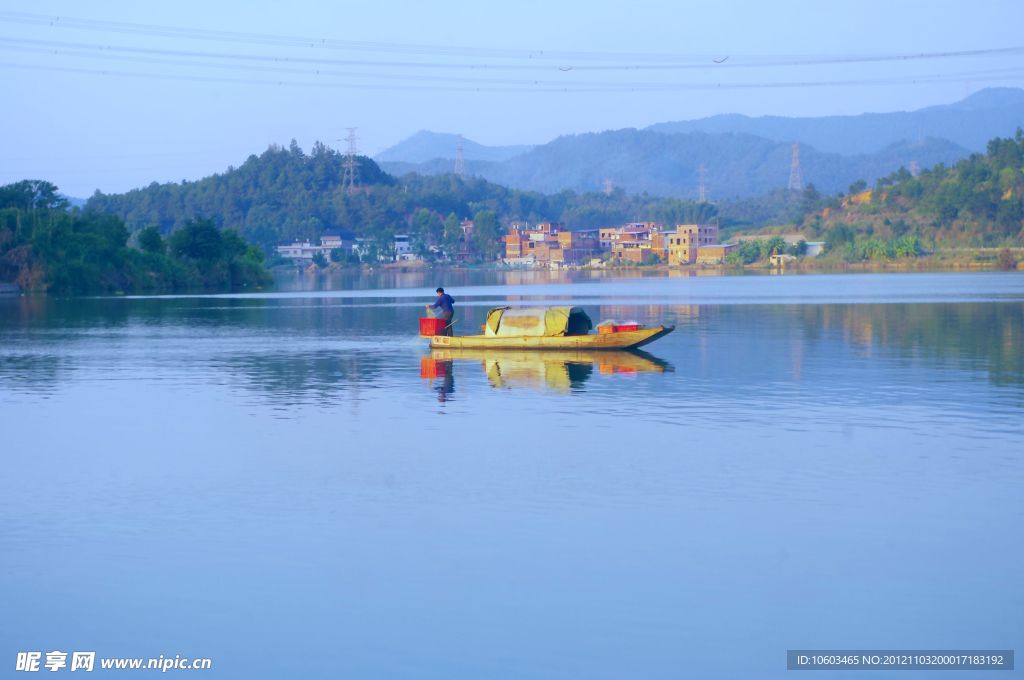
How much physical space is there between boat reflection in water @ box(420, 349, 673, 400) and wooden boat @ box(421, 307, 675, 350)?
0.27 m

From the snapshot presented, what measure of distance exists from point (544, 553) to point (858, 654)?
4.09 m

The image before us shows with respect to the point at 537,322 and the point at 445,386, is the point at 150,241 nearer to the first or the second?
the point at 537,322

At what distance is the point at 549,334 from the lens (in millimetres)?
38500

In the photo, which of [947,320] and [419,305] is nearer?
[947,320]

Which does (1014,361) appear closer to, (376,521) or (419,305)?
(376,521)

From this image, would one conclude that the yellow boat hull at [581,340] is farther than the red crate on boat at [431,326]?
No

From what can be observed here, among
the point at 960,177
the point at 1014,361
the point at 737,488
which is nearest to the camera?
the point at 737,488

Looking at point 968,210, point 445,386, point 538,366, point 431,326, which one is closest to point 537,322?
point 538,366

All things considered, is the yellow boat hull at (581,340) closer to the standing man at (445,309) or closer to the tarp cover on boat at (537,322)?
the tarp cover on boat at (537,322)

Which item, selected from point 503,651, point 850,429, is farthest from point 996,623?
point 850,429

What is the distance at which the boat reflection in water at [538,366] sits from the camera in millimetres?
31031

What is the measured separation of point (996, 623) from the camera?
11547 mm

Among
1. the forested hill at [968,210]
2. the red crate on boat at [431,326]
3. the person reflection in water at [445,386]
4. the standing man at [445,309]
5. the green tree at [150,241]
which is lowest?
the person reflection in water at [445,386]

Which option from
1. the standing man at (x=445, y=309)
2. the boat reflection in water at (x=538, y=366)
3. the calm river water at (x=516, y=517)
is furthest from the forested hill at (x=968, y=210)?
the calm river water at (x=516, y=517)
